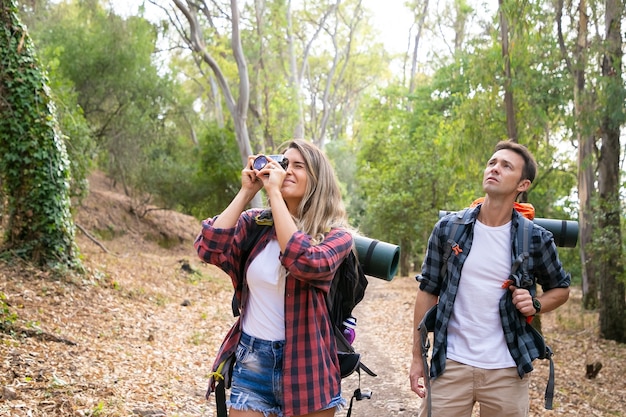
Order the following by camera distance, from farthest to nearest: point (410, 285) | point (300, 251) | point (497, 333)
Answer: point (410, 285)
point (497, 333)
point (300, 251)

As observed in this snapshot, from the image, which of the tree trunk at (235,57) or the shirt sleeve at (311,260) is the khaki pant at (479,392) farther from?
the tree trunk at (235,57)

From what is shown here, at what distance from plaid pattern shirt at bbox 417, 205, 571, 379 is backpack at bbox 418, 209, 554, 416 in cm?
1

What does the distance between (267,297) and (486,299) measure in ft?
3.71

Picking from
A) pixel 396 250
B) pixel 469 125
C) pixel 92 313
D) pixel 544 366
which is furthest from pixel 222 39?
pixel 396 250

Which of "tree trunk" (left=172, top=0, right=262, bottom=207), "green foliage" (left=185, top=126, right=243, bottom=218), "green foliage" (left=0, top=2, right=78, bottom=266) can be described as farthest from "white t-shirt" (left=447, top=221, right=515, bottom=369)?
"green foliage" (left=185, top=126, right=243, bottom=218)

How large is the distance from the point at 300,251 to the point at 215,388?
2.77ft

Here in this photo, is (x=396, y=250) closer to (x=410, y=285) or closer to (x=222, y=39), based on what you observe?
(x=410, y=285)

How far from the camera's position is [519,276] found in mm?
3020

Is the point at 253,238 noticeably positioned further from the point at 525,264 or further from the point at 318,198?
the point at 525,264

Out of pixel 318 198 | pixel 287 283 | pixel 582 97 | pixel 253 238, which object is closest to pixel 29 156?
pixel 253 238

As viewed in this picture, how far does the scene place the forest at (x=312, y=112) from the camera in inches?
355

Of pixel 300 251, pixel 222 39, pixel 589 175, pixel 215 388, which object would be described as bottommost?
pixel 215 388

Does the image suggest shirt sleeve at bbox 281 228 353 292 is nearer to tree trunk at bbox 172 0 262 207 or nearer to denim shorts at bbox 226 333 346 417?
denim shorts at bbox 226 333 346 417

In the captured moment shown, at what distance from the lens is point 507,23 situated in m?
9.05
